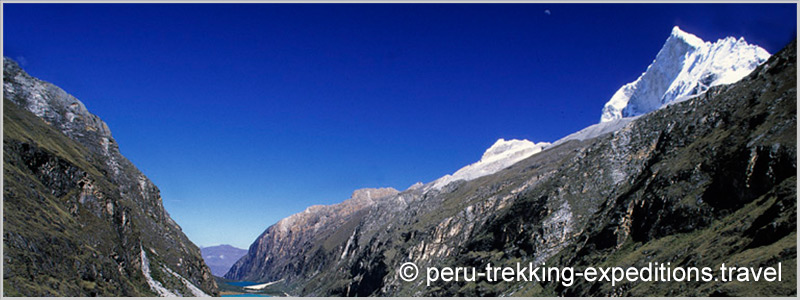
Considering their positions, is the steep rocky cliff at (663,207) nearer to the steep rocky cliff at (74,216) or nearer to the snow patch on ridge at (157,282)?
the snow patch on ridge at (157,282)

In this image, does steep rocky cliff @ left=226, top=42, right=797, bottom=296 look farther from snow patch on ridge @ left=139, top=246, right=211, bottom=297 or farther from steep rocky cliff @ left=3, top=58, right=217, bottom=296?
steep rocky cliff @ left=3, top=58, right=217, bottom=296

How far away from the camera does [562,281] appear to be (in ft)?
343

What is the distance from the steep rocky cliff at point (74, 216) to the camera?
213 feet

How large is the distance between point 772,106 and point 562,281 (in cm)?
5071

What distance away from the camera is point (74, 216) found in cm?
→ 8681

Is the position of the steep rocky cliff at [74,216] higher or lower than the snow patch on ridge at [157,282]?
higher

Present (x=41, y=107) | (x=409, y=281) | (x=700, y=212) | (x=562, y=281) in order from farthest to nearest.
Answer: (x=409, y=281) < (x=41, y=107) < (x=562, y=281) < (x=700, y=212)

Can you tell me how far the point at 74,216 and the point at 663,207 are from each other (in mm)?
105733

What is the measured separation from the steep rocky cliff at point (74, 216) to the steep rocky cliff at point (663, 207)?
70.4 m

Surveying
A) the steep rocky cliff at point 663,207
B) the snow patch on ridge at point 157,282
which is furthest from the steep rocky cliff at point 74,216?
the steep rocky cliff at point 663,207

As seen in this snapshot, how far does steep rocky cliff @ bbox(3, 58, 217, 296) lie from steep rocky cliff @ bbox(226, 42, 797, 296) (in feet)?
231

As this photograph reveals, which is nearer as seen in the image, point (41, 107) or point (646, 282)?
point (646, 282)

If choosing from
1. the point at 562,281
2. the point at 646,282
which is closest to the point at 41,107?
the point at 562,281

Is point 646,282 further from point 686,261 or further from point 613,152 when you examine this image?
point 613,152
